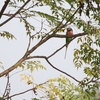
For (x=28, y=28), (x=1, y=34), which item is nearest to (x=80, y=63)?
(x=28, y=28)

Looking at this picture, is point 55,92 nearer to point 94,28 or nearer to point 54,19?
point 94,28

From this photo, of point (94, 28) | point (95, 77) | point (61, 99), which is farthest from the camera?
point (95, 77)

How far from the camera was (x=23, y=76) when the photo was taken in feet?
3.95

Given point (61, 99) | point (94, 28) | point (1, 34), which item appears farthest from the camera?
point (1, 34)

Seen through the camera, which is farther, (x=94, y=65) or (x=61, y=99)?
(x=94, y=65)

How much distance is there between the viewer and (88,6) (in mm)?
1152

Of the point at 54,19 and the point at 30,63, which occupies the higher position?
the point at 54,19

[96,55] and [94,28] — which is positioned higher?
[94,28]

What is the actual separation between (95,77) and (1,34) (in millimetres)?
609

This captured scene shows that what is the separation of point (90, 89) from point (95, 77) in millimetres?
72

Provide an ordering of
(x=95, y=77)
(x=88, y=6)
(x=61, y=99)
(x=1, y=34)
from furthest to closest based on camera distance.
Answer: (x=1, y=34) < (x=95, y=77) < (x=88, y=6) < (x=61, y=99)

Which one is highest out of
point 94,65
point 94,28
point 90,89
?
point 94,28

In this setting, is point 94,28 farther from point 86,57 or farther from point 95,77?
point 95,77

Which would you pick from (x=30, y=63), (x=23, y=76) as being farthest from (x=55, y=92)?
(x=30, y=63)
